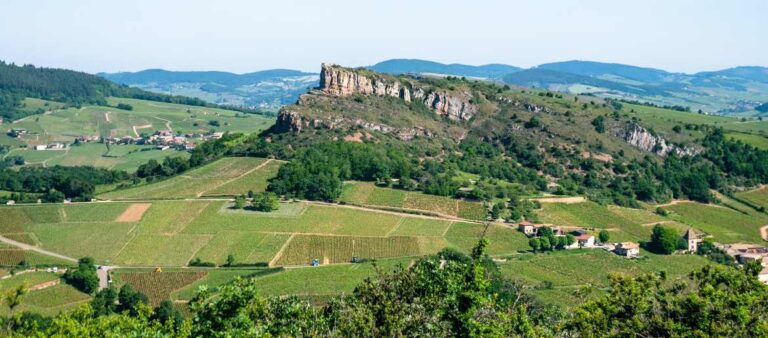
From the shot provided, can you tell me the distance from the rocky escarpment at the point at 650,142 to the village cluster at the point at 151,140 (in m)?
95.1

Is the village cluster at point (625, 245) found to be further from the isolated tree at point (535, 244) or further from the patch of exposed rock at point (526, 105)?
the patch of exposed rock at point (526, 105)

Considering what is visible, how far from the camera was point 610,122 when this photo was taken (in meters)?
142

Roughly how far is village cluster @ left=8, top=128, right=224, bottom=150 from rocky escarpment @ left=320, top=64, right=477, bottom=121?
2012 inches

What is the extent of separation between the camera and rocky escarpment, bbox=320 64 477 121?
447 feet

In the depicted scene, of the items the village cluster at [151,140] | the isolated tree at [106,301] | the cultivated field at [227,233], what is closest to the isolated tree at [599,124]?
the cultivated field at [227,233]

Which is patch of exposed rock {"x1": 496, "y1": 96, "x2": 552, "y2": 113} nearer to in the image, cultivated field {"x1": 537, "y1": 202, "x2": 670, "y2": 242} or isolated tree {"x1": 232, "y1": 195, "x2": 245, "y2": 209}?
cultivated field {"x1": 537, "y1": 202, "x2": 670, "y2": 242}

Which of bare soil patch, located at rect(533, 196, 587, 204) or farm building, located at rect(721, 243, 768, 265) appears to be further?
bare soil patch, located at rect(533, 196, 587, 204)

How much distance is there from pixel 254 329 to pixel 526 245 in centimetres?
6379

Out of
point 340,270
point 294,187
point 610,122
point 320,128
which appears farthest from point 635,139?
point 340,270

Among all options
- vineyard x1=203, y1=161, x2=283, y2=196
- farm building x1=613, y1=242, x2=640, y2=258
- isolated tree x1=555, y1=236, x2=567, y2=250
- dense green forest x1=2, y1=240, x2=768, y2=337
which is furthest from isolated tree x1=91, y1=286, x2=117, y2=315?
farm building x1=613, y1=242, x2=640, y2=258

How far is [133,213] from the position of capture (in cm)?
9288

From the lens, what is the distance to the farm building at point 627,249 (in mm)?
86000

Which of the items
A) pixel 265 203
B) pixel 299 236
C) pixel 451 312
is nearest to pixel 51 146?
pixel 265 203

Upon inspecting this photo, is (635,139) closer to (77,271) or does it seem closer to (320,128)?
(320,128)
